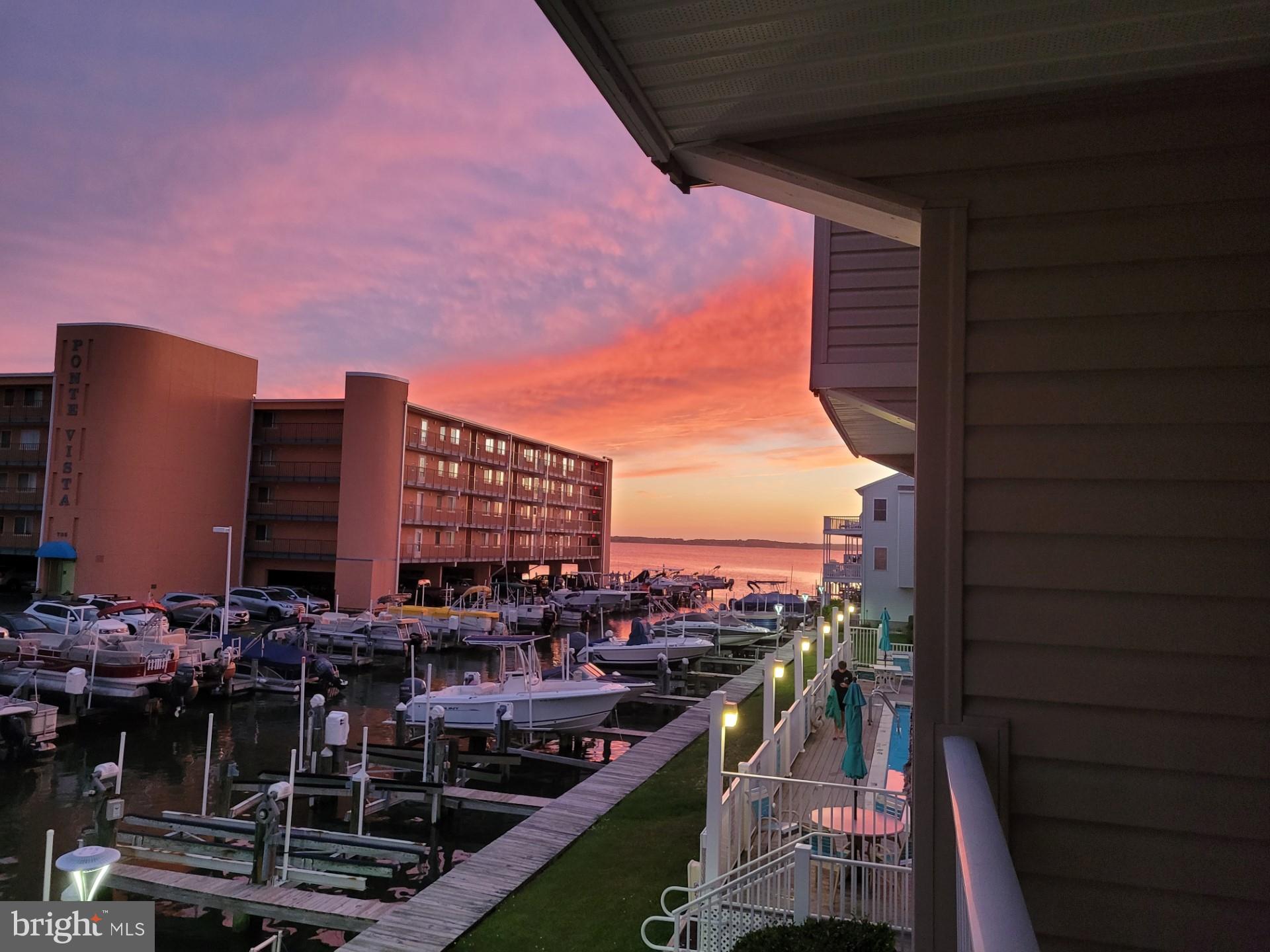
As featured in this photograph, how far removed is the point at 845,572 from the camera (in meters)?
39.2

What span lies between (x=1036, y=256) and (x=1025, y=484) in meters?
0.91

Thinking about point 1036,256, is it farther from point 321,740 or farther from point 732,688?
point 732,688

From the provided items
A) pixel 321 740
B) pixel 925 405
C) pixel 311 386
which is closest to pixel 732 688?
pixel 321 740

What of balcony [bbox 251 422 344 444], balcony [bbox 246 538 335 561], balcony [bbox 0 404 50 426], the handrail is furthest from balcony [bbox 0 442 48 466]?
the handrail

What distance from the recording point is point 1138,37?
2.59m

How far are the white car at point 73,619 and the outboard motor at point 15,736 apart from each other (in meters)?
8.27

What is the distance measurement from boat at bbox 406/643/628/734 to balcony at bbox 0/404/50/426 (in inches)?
1590

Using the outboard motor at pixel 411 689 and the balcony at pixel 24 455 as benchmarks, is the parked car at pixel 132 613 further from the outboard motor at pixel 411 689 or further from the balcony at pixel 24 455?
the balcony at pixel 24 455

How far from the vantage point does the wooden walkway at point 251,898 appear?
8844 mm

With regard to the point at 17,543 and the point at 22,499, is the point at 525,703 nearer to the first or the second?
the point at 17,543

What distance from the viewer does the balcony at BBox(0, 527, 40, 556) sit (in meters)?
43.5

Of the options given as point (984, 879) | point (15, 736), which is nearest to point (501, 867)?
point (984, 879)

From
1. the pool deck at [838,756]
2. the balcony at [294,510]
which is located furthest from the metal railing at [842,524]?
the balcony at [294,510]

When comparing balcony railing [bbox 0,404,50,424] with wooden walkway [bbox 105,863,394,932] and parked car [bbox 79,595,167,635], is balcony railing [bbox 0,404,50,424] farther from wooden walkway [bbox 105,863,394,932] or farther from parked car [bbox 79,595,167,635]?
wooden walkway [bbox 105,863,394,932]
